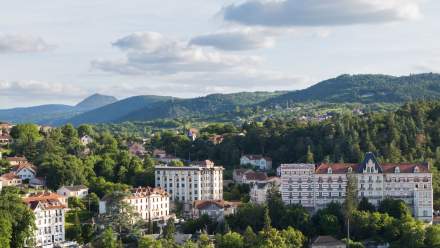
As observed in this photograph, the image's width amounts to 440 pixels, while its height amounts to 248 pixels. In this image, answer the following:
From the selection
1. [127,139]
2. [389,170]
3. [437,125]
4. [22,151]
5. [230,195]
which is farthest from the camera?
[127,139]

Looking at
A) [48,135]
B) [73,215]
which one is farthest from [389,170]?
[48,135]

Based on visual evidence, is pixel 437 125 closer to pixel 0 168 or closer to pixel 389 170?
pixel 389 170

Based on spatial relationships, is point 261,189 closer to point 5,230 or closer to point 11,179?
point 11,179

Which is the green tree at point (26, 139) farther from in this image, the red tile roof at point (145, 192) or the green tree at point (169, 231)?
the green tree at point (169, 231)

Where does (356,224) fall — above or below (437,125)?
below

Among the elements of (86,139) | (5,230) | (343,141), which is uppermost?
(86,139)

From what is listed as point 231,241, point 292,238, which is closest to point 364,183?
point 292,238

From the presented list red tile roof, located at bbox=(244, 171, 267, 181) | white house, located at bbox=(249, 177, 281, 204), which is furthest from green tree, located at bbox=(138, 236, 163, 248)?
red tile roof, located at bbox=(244, 171, 267, 181)
